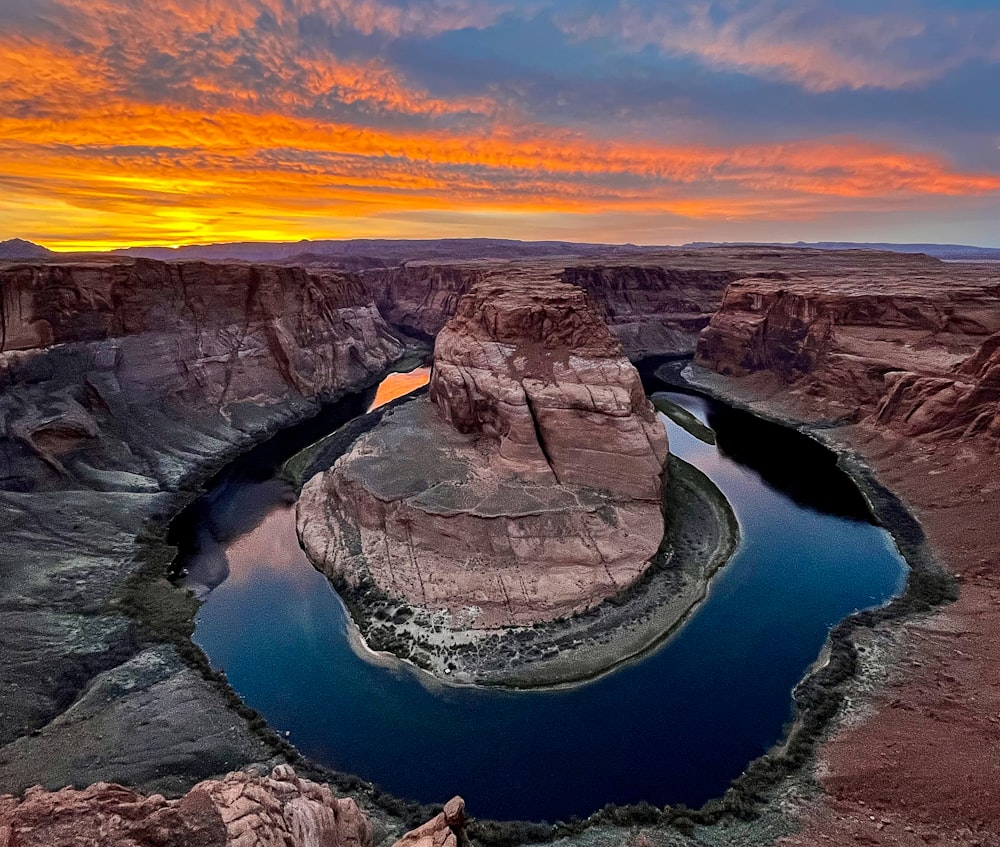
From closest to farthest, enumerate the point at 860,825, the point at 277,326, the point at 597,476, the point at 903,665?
the point at 860,825 → the point at 903,665 → the point at 597,476 → the point at 277,326

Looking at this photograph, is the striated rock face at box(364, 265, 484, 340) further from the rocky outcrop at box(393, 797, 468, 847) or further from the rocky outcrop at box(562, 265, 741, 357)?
the rocky outcrop at box(393, 797, 468, 847)

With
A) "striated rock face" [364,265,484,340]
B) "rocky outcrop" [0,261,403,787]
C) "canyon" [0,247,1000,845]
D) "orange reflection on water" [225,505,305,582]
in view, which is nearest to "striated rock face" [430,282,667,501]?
"canyon" [0,247,1000,845]

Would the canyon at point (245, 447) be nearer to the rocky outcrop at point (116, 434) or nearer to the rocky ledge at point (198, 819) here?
the rocky outcrop at point (116, 434)

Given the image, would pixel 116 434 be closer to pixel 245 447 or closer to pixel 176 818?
Answer: pixel 245 447

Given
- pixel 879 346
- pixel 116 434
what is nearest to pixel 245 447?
pixel 116 434

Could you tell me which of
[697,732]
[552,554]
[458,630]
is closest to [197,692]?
[458,630]

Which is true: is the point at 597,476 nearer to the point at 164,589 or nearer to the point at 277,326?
the point at 164,589
